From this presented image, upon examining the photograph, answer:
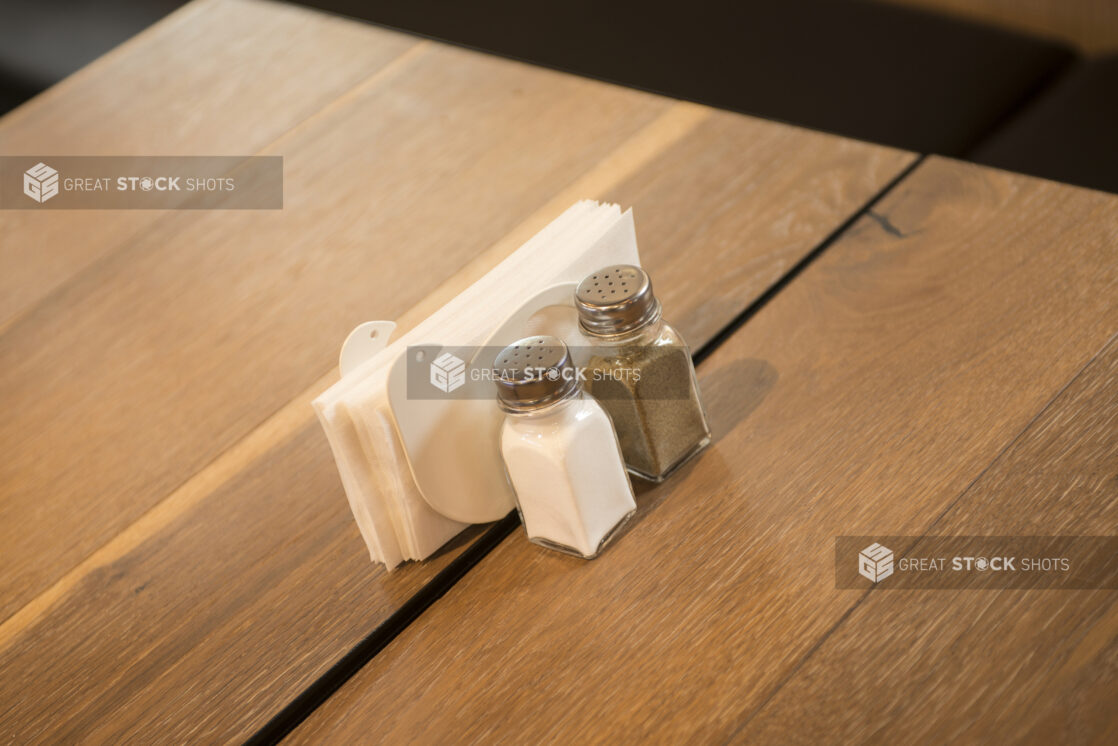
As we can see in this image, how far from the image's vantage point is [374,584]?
30.2 inches

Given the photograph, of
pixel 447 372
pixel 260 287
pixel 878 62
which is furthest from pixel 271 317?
pixel 878 62

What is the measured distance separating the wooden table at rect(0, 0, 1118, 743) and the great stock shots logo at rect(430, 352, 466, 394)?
0.42 feet

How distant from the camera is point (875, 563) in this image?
2.23ft

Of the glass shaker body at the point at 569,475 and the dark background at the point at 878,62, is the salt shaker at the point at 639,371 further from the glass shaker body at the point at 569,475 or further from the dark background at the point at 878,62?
the dark background at the point at 878,62

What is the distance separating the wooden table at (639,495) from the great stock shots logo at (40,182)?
73 millimetres

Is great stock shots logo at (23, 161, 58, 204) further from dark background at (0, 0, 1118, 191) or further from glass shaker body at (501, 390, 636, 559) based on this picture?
glass shaker body at (501, 390, 636, 559)

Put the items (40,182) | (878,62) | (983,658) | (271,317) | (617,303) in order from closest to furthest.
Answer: (983,658) → (617,303) → (271,317) → (40,182) → (878,62)

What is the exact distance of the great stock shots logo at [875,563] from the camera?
26.5 inches

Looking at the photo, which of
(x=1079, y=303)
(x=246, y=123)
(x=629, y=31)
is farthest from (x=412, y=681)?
(x=629, y=31)

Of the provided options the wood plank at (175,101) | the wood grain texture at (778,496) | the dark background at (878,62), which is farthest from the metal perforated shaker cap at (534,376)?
the dark background at (878,62)

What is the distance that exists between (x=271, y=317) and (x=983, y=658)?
0.75m

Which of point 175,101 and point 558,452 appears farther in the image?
point 175,101

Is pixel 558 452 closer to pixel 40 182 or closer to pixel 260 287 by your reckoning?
pixel 260 287

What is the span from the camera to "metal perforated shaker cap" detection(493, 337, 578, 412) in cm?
68
